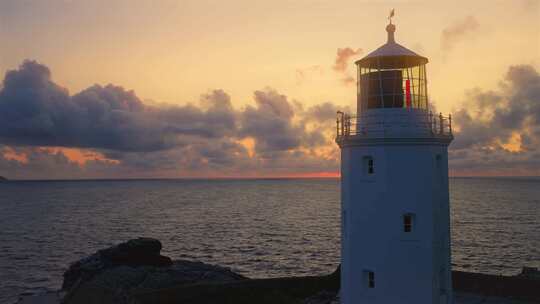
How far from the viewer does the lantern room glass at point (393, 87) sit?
1301 cm

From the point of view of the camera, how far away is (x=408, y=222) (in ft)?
40.6

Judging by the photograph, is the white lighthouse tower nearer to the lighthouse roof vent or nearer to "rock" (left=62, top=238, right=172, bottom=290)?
the lighthouse roof vent

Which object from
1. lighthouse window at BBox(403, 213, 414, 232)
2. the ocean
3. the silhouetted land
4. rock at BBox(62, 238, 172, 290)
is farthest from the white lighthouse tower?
the ocean

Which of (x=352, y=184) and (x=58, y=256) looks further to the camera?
(x=58, y=256)

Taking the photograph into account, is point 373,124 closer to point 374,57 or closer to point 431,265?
point 374,57

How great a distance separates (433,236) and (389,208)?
1.42 metres

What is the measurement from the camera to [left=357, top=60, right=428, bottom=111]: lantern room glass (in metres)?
13.0

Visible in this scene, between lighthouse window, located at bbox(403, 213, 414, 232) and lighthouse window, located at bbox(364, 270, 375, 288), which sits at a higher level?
lighthouse window, located at bbox(403, 213, 414, 232)

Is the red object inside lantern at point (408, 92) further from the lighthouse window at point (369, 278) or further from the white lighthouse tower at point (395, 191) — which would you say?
the lighthouse window at point (369, 278)

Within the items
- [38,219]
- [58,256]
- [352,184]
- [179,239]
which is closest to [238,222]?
[179,239]

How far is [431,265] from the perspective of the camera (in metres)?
12.4

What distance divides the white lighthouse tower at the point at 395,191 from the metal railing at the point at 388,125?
26mm

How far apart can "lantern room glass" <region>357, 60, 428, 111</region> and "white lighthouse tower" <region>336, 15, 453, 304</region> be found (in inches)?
1.1

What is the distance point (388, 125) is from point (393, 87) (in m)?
1.27
